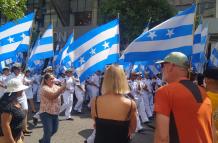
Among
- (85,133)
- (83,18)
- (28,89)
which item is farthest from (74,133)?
(83,18)

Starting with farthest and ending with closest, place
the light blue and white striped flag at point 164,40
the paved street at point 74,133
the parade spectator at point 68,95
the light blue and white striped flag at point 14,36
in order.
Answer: the parade spectator at point 68,95, the light blue and white striped flag at point 14,36, the paved street at point 74,133, the light blue and white striped flag at point 164,40

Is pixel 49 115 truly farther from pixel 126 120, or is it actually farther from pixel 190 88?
pixel 190 88

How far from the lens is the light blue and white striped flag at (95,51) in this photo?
31.8 feet

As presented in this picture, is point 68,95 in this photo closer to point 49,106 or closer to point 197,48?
point 197,48

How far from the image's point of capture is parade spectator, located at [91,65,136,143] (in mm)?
4906

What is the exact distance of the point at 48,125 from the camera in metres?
8.80

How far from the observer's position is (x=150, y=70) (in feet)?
58.0

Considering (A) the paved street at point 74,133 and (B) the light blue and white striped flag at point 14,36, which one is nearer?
(A) the paved street at point 74,133

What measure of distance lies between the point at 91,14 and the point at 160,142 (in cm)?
3680

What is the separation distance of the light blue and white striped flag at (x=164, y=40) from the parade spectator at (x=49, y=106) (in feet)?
4.98


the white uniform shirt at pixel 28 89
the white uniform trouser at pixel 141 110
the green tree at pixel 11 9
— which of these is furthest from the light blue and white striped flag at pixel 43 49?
the white uniform trouser at pixel 141 110

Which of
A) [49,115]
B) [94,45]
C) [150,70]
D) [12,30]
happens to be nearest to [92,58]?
[94,45]

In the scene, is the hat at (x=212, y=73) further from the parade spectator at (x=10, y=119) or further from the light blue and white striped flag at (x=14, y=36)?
the light blue and white striped flag at (x=14, y=36)

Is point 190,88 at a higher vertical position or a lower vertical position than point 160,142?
higher
